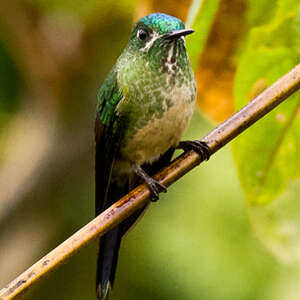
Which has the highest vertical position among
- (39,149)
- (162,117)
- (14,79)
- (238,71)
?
(14,79)

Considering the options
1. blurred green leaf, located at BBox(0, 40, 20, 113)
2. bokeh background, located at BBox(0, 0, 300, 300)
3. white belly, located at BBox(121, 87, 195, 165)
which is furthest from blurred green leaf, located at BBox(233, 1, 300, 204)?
blurred green leaf, located at BBox(0, 40, 20, 113)

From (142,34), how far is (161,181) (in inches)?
34.8

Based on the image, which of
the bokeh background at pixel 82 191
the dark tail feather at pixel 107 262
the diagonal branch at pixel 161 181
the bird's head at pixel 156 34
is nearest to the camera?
the diagonal branch at pixel 161 181

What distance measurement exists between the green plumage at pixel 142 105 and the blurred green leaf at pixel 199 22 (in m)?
0.61

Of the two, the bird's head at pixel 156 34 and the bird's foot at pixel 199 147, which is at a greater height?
the bird's head at pixel 156 34

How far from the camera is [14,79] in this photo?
14.7 feet

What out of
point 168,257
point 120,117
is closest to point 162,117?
point 120,117

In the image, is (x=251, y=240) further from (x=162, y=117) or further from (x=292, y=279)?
(x=162, y=117)

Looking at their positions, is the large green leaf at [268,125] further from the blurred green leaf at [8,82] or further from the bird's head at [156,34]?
the blurred green leaf at [8,82]

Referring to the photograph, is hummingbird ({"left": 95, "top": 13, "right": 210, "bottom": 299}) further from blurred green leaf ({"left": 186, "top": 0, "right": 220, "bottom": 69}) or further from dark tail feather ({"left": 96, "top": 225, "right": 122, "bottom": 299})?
blurred green leaf ({"left": 186, "top": 0, "right": 220, "bottom": 69})

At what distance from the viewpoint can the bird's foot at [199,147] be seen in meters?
2.08

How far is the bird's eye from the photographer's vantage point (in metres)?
2.63

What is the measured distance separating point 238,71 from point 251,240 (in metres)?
2.47

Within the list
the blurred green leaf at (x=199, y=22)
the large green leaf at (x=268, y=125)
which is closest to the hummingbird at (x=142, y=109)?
the large green leaf at (x=268, y=125)
